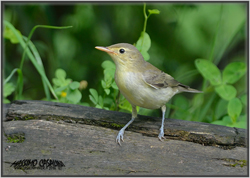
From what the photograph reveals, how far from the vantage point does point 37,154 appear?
3160 mm

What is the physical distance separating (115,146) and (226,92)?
2.23m

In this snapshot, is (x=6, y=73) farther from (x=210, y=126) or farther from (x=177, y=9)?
(x=210, y=126)

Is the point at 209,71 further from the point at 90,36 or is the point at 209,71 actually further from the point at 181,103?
the point at 90,36

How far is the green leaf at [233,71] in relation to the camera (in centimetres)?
473

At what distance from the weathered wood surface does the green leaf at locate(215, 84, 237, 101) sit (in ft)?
3.79

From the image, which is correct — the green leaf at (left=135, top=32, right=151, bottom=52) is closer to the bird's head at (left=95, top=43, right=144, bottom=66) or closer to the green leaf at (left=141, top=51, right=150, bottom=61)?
the green leaf at (left=141, top=51, right=150, bottom=61)

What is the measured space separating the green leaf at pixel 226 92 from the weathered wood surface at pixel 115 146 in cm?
116

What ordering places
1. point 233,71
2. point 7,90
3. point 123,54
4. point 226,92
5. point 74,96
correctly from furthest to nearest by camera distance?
point 233,71
point 226,92
point 7,90
point 74,96
point 123,54

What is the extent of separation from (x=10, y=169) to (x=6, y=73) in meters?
2.72

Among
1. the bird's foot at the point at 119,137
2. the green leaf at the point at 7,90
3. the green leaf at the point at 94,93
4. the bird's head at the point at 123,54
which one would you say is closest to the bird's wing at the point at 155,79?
the bird's head at the point at 123,54

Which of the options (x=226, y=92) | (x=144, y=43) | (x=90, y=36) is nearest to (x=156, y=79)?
(x=144, y=43)

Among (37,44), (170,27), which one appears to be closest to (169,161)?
(170,27)

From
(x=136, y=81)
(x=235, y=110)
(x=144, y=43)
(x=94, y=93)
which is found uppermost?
(x=144, y=43)

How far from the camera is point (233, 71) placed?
477cm
